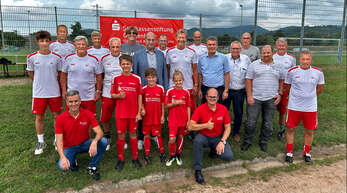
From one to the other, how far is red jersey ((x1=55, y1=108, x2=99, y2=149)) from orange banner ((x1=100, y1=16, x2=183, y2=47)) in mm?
5586

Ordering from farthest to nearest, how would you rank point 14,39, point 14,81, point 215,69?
point 14,81 → point 14,39 → point 215,69

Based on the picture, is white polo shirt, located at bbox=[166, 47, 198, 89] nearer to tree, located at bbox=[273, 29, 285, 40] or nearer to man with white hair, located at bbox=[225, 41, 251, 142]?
man with white hair, located at bbox=[225, 41, 251, 142]

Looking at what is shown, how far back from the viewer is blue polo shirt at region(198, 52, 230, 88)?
4.32m

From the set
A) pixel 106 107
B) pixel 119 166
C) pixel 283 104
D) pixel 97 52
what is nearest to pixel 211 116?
pixel 119 166

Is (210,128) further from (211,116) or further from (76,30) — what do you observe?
(76,30)

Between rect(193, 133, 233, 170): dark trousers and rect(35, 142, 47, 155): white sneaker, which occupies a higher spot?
rect(193, 133, 233, 170): dark trousers

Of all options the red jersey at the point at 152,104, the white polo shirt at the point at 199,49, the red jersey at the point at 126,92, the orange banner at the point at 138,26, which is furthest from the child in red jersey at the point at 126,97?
the orange banner at the point at 138,26

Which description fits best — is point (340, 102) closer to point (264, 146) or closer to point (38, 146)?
point (264, 146)

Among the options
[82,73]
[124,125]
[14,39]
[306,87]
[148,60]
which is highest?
[14,39]

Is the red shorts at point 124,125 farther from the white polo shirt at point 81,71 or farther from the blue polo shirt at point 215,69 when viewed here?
the blue polo shirt at point 215,69

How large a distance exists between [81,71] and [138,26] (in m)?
5.50

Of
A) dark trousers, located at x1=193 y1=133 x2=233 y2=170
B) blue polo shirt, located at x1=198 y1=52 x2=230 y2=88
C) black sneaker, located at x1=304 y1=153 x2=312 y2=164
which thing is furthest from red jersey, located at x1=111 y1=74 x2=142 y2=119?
black sneaker, located at x1=304 y1=153 x2=312 y2=164

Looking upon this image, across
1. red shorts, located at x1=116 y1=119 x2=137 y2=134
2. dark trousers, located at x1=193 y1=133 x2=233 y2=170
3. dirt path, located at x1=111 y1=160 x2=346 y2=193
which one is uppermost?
red shorts, located at x1=116 y1=119 x2=137 y2=134

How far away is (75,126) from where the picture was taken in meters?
3.30
